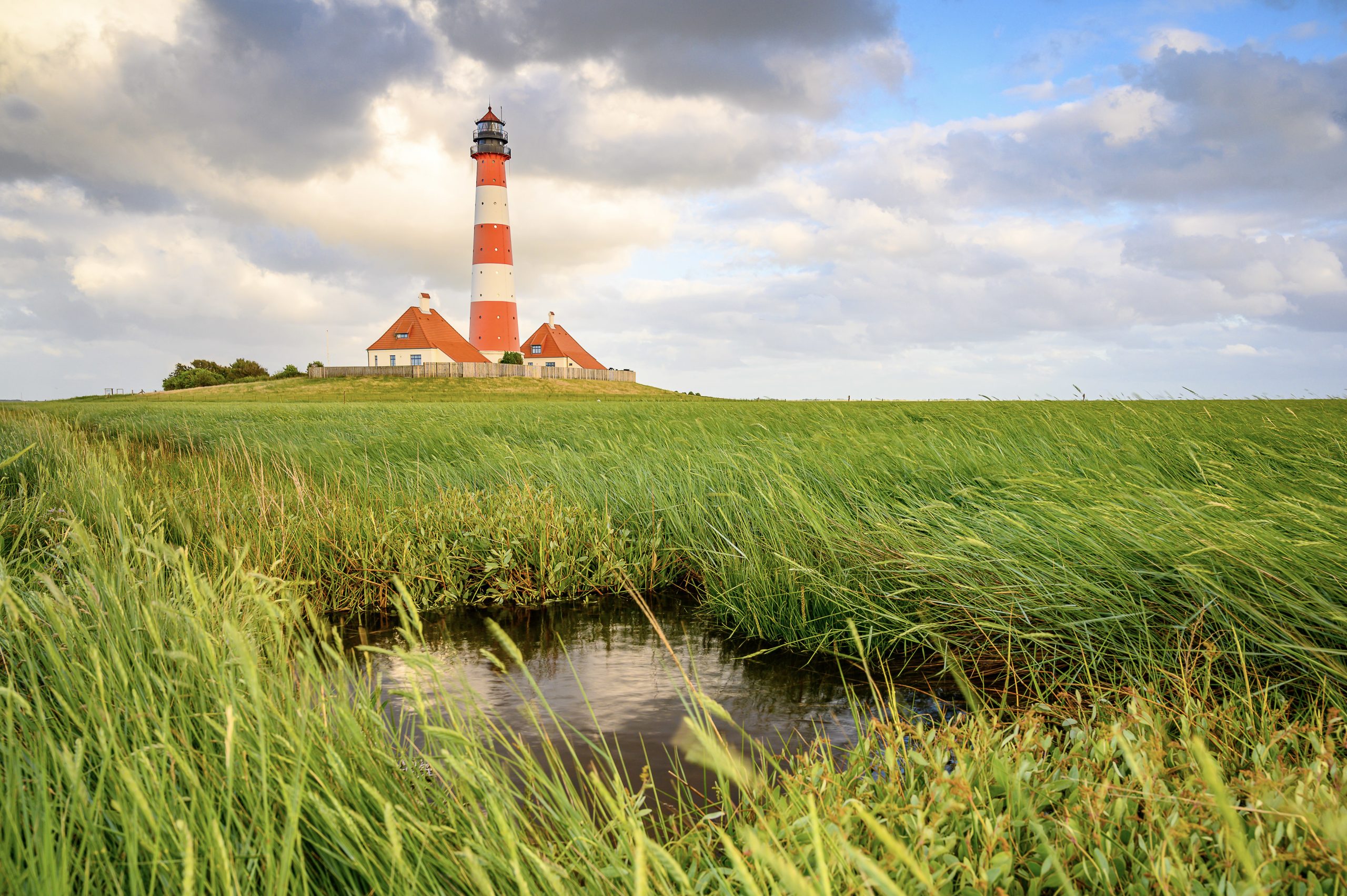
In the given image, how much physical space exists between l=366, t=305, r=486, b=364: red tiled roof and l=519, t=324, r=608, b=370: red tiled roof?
4.61 m

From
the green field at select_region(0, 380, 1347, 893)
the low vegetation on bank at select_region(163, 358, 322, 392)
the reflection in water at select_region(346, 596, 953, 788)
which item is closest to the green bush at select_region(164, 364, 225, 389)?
the low vegetation on bank at select_region(163, 358, 322, 392)

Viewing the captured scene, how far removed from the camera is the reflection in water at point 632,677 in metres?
3.67

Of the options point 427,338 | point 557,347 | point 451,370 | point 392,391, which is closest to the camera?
Answer: point 392,391

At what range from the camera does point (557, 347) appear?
211 ft

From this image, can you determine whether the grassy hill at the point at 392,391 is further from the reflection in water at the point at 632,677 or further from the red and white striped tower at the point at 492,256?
the reflection in water at the point at 632,677

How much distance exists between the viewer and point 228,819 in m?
1.56

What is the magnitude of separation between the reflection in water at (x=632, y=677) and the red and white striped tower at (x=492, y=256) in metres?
52.2

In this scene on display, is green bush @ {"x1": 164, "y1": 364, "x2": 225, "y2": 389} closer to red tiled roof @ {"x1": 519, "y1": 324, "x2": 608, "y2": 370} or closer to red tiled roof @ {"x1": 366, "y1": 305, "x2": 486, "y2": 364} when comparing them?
red tiled roof @ {"x1": 366, "y1": 305, "x2": 486, "y2": 364}

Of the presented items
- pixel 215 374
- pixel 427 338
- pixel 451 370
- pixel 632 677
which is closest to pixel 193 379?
pixel 215 374

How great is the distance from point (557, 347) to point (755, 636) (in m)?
61.1

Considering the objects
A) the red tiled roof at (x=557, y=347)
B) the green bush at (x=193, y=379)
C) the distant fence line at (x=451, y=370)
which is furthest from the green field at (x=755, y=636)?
the green bush at (x=193, y=379)

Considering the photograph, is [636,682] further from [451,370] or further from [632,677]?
[451,370]

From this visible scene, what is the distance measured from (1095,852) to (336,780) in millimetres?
1874

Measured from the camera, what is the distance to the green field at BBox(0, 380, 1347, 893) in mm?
1760
